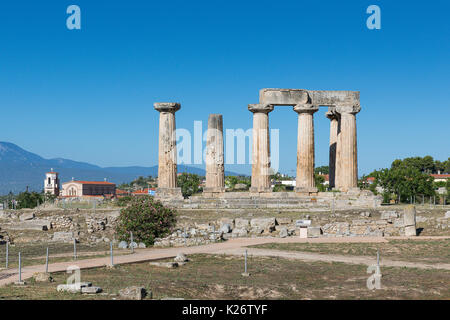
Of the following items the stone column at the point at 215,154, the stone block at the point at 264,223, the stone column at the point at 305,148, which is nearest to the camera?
the stone block at the point at 264,223

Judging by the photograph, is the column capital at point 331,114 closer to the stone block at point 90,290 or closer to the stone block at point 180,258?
the stone block at point 180,258

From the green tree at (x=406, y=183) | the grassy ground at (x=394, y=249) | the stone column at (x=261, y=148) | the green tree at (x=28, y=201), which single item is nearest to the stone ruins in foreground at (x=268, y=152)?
the stone column at (x=261, y=148)

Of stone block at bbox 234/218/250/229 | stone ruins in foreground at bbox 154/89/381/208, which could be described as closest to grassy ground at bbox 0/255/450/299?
stone block at bbox 234/218/250/229

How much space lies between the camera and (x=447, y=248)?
3022 centimetres

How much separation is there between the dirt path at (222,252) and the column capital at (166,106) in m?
17.0

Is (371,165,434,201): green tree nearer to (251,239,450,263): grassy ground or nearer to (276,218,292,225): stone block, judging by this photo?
(276,218,292,225): stone block

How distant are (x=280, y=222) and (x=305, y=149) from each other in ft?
39.1

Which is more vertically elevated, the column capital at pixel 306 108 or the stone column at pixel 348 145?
the column capital at pixel 306 108

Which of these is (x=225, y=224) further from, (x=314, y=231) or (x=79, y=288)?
(x=79, y=288)

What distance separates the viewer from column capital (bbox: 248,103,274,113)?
48.6m

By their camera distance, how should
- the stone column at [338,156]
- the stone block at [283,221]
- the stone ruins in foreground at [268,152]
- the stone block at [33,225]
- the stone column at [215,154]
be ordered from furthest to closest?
→ the stone column at [338,156], the stone column at [215,154], the stone ruins in foreground at [268,152], the stone block at [33,225], the stone block at [283,221]

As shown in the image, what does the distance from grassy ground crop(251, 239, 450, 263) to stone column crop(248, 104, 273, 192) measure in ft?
54.5

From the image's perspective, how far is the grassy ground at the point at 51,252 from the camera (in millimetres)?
27041
